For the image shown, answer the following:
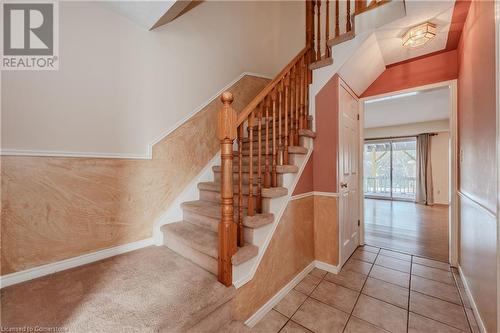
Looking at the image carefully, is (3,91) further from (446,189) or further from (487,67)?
(446,189)

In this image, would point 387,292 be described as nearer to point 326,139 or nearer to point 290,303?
point 290,303

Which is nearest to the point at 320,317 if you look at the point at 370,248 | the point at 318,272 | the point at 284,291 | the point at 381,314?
the point at 284,291

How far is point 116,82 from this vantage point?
172 cm

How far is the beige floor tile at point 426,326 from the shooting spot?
1432mm

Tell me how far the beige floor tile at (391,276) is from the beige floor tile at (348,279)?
0.56 ft

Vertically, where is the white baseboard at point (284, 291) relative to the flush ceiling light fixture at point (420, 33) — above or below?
below

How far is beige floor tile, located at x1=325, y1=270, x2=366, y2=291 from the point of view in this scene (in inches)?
77.5

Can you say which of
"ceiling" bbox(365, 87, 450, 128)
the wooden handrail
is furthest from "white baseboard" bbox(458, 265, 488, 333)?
"ceiling" bbox(365, 87, 450, 128)

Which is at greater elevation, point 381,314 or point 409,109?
point 409,109

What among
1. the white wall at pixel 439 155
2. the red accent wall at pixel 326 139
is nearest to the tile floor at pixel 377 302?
the red accent wall at pixel 326 139

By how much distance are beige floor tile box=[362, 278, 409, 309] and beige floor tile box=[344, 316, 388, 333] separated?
1.28ft

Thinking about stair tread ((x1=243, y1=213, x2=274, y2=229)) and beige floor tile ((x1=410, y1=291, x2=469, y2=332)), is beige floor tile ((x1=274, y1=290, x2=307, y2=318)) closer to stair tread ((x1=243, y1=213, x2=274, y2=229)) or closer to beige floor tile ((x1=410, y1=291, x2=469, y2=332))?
stair tread ((x1=243, y1=213, x2=274, y2=229))

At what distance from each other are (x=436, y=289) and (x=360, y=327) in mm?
1044

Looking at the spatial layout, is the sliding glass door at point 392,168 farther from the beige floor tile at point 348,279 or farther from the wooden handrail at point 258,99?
the wooden handrail at point 258,99
